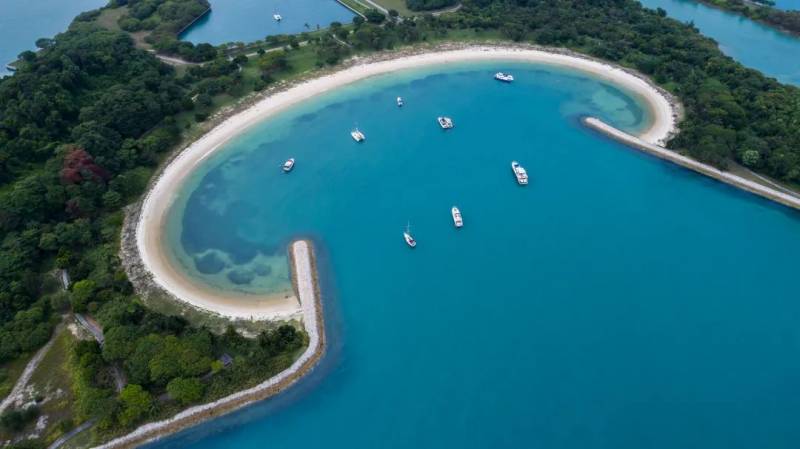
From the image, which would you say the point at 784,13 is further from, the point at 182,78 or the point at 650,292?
the point at 182,78

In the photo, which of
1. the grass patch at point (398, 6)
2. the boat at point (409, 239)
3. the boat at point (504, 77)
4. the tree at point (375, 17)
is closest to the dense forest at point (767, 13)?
the boat at point (504, 77)

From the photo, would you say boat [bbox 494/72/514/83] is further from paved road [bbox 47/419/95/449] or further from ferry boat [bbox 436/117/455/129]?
paved road [bbox 47/419/95/449]

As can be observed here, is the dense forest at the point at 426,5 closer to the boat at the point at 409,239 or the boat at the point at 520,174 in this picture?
the boat at the point at 520,174

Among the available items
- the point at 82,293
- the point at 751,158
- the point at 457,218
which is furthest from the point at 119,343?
the point at 751,158

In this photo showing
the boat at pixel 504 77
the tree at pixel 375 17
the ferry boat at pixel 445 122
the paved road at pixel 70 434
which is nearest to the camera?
the paved road at pixel 70 434

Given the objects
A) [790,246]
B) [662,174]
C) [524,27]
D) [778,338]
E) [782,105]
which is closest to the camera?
[778,338]

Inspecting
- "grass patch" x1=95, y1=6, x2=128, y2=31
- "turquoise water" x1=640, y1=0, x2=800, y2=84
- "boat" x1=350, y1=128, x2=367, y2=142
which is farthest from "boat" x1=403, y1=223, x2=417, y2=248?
"grass patch" x1=95, y1=6, x2=128, y2=31

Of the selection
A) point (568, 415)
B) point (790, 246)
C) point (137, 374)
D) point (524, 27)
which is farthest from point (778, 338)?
point (524, 27)
